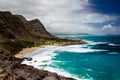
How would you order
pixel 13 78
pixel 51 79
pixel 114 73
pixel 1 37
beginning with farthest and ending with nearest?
1. pixel 1 37
2. pixel 114 73
3. pixel 13 78
4. pixel 51 79

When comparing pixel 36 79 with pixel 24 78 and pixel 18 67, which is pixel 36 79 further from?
pixel 18 67

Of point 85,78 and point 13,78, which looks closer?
point 13,78

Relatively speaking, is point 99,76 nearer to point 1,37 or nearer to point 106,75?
point 106,75

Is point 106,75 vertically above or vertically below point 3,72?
below

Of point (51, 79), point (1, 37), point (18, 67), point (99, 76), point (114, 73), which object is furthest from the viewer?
point (1, 37)

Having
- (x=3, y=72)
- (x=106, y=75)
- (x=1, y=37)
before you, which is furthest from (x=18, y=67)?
(x=1, y=37)

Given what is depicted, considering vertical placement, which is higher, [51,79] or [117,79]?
[51,79]

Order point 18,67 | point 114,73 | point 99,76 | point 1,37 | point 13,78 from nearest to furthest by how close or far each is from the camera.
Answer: point 13,78
point 18,67
point 99,76
point 114,73
point 1,37

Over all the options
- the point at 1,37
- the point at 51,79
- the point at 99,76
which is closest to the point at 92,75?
the point at 99,76

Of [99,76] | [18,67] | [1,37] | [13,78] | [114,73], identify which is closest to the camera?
[13,78]
